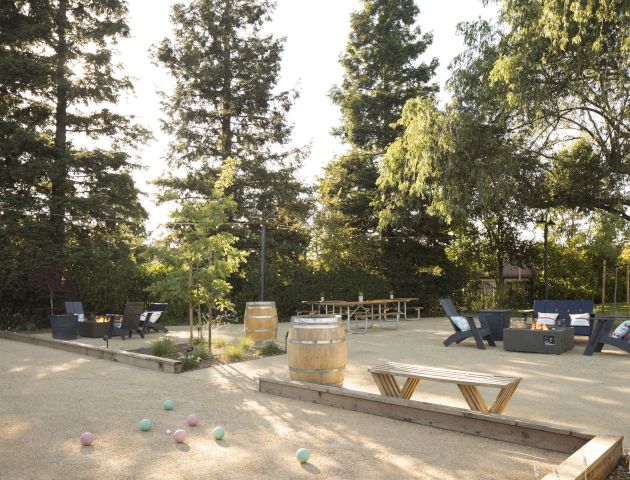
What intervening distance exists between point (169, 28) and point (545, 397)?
2094 centimetres

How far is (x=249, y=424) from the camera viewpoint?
4598 millimetres

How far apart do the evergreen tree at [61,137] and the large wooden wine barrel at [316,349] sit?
11143 mm

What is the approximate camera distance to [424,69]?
21.4 meters

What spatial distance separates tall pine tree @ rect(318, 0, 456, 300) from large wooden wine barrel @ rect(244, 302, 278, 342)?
35.0 feet

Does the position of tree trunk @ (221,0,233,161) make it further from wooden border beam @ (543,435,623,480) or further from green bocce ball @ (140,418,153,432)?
wooden border beam @ (543,435,623,480)

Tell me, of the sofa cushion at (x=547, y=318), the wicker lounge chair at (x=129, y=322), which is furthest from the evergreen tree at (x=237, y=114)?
the sofa cushion at (x=547, y=318)

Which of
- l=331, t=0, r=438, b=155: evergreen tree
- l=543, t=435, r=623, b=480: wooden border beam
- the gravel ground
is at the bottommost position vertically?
the gravel ground

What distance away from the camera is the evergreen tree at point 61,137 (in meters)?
14.5

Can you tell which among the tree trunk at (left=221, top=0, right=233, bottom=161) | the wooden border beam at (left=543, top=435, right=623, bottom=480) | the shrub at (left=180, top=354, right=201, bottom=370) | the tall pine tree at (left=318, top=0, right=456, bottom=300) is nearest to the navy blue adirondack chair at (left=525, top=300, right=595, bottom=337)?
the shrub at (left=180, top=354, right=201, bottom=370)

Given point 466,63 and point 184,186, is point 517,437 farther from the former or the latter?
point 184,186

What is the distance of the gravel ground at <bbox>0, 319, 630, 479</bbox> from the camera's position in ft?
11.6

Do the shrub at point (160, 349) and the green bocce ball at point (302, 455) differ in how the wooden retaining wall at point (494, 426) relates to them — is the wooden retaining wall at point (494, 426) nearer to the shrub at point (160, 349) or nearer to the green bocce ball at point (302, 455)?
the green bocce ball at point (302, 455)

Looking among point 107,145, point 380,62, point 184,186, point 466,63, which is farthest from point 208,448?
point 380,62

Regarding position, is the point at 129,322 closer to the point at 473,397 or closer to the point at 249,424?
the point at 249,424
